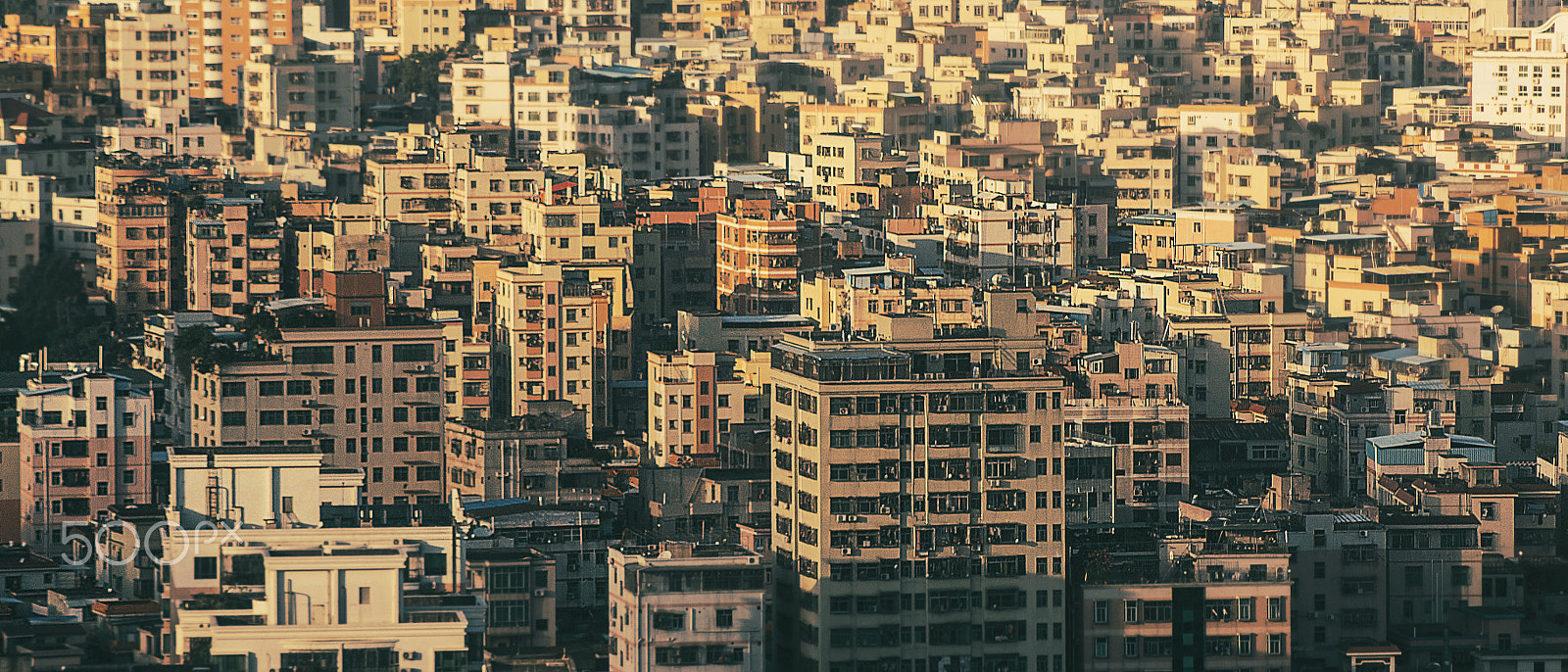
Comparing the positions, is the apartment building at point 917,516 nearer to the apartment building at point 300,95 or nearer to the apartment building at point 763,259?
the apartment building at point 763,259

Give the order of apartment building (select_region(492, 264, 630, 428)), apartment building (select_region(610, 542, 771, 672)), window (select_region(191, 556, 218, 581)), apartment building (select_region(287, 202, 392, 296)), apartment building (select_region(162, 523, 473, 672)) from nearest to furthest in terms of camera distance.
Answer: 1. apartment building (select_region(162, 523, 473, 672))
2. window (select_region(191, 556, 218, 581))
3. apartment building (select_region(610, 542, 771, 672))
4. apartment building (select_region(492, 264, 630, 428))
5. apartment building (select_region(287, 202, 392, 296))

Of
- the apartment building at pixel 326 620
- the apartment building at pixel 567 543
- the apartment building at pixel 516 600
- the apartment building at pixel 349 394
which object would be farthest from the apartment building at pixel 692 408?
the apartment building at pixel 326 620

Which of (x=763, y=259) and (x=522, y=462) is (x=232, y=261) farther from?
(x=522, y=462)

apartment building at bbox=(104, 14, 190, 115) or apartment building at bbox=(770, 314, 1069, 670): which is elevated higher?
apartment building at bbox=(104, 14, 190, 115)

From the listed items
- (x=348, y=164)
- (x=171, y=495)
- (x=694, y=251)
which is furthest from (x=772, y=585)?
(x=348, y=164)

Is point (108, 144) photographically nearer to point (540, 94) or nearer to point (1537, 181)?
point (540, 94)

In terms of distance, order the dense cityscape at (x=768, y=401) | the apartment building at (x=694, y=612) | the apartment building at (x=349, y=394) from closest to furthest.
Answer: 1. the apartment building at (x=694, y=612)
2. the dense cityscape at (x=768, y=401)
3. the apartment building at (x=349, y=394)

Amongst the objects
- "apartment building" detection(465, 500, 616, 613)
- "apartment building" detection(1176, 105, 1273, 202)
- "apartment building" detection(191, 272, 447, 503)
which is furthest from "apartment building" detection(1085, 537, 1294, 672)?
"apartment building" detection(1176, 105, 1273, 202)

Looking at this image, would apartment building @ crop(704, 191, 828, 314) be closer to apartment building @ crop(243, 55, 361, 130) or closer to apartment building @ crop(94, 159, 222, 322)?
apartment building @ crop(94, 159, 222, 322)
